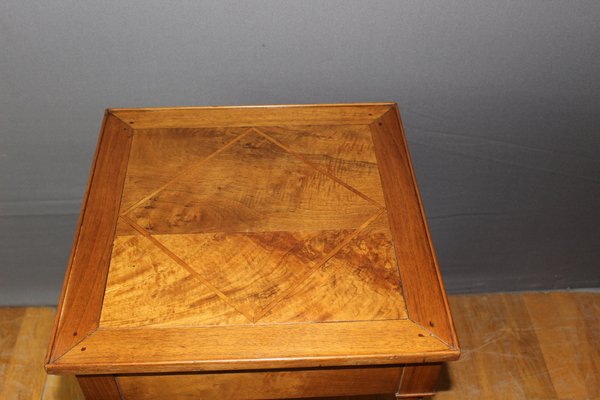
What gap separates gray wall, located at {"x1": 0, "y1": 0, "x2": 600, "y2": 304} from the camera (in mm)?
1415

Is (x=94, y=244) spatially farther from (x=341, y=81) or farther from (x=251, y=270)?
(x=341, y=81)

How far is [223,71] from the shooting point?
149 centimetres

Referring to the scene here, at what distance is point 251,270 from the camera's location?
1.13 m

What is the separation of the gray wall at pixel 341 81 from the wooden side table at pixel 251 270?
19cm

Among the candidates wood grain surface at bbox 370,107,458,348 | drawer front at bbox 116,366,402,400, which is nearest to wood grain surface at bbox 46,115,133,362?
drawer front at bbox 116,366,402,400

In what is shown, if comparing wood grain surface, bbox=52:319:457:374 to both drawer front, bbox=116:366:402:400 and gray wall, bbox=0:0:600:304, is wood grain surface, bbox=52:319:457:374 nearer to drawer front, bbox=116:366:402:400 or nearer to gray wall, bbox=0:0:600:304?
drawer front, bbox=116:366:402:400

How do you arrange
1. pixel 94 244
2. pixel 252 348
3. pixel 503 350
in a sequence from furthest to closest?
pixel 503 350 → pixel 94 244 → pixel 252 348

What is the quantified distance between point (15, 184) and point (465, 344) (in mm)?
1237

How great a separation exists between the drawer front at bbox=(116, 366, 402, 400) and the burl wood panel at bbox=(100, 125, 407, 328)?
0.30 feet

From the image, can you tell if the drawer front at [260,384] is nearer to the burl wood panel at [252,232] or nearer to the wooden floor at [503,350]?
the burl wood panel at [252,232]

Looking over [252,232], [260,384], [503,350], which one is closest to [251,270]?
[252,232]

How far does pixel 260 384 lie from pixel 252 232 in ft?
0.84

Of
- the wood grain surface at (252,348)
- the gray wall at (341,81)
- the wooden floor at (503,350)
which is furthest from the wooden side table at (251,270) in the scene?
the wooden floor at (503,350)

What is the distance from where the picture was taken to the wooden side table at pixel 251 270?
1036 mm
